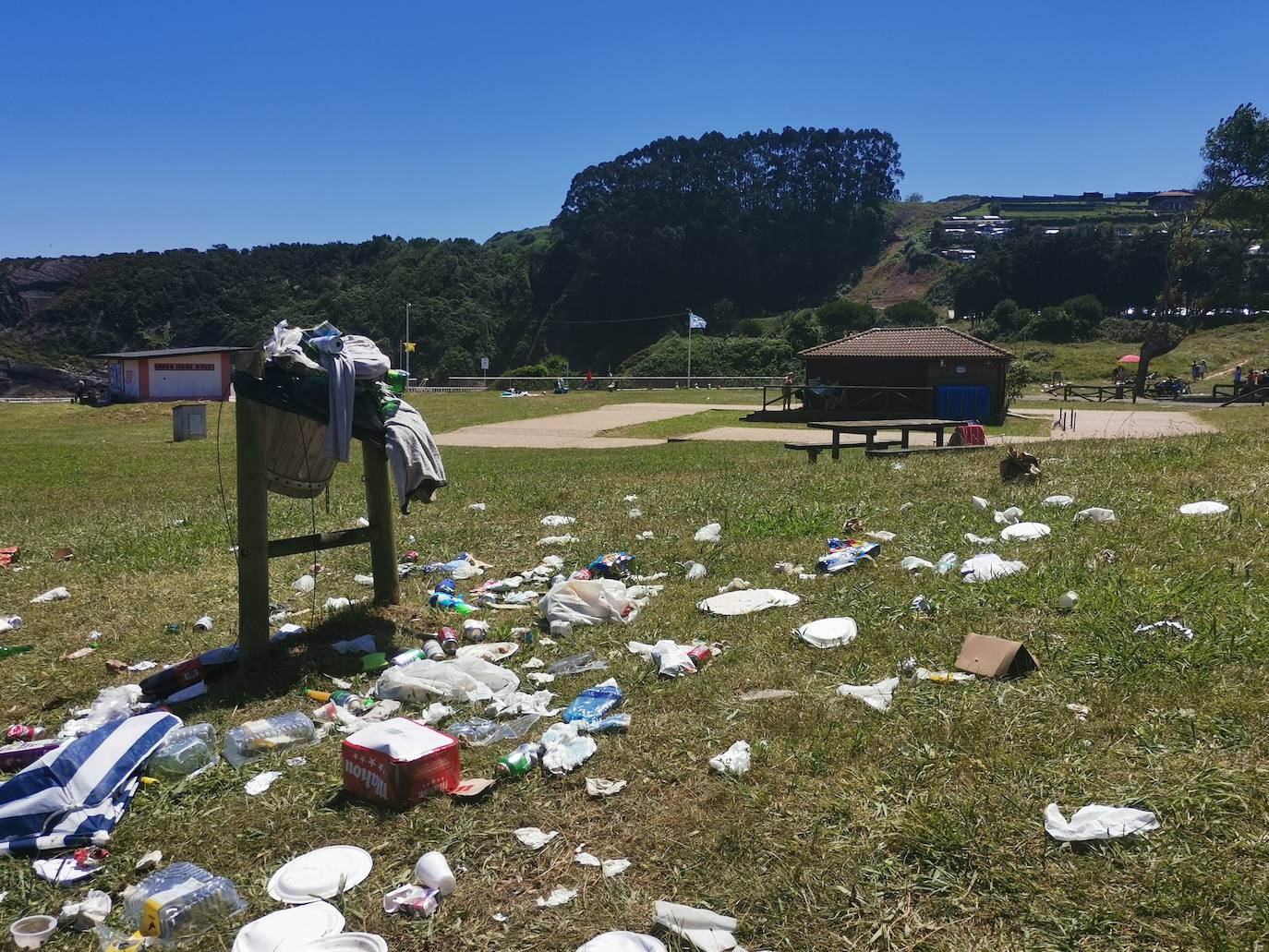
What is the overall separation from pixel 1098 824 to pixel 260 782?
2.76 metres

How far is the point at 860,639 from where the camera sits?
171 inches

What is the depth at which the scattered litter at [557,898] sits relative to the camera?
8.54 feet

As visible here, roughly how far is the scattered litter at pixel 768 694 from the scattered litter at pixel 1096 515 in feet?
10.9

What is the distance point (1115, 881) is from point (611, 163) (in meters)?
118

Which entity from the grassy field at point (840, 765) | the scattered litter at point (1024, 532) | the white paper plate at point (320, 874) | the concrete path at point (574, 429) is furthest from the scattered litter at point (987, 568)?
the concrete path at point (574, 429)

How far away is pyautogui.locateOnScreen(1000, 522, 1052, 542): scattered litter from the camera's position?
5945 mm

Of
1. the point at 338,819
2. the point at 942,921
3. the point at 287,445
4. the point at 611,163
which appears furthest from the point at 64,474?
the point at 611,163

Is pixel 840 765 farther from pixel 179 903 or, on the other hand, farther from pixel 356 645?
pixel 356 645

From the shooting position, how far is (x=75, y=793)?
3.22 meters

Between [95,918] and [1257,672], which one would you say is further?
[1257,672]

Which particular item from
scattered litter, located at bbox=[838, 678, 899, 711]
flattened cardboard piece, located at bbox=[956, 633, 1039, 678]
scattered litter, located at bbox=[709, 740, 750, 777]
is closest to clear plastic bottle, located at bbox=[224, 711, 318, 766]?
scattered litter, located at bbox=[709, 740, 750, 777]

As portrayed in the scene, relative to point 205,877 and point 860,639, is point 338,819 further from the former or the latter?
point 860,639

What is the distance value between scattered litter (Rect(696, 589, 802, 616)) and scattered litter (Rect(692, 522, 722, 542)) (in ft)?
4.75

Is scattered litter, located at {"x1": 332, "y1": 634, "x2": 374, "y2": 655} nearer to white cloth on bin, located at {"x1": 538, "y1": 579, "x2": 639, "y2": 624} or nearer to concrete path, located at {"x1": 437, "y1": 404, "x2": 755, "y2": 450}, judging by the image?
white cloth on bin, located at {"x1": 538, "y1": 579, "x2": 639, "y2": 624}
